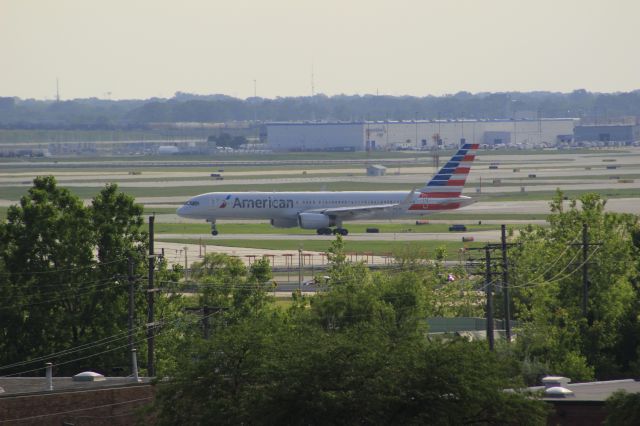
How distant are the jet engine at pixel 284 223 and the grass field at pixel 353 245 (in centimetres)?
720

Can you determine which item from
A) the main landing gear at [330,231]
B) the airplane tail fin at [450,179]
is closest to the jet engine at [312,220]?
the main landing gear at [330,231]

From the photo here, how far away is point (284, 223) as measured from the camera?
125125 millimetres

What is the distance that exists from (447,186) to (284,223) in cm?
1509

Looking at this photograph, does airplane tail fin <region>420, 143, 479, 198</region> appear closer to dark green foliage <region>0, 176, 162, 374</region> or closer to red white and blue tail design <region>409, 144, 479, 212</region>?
red white and blue tail design <region>409, 144, 479, 212</region>

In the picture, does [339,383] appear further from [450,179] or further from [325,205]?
[450,179]

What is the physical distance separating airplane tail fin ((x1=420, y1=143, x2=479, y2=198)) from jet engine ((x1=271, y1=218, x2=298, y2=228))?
38.6 ft

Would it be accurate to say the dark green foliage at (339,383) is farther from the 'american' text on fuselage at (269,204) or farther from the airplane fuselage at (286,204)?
the 'american' text on fuselage at (269,204)

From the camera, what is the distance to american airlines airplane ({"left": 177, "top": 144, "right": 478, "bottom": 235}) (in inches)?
4793

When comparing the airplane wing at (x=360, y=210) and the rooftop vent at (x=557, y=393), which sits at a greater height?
the rooftop vent at (x=557, y=393)

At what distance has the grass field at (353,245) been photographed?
106312 mm

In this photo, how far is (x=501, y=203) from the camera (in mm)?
163000

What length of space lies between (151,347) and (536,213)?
315 ft

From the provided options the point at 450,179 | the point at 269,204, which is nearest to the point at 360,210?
the point at 269,204

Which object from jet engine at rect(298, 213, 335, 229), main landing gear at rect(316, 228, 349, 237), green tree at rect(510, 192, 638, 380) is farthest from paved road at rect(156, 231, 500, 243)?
green tree at rect(510, 192, 638, 380)
